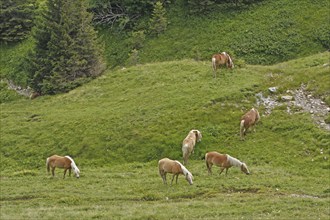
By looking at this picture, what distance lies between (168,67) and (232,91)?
Result: 407 inches

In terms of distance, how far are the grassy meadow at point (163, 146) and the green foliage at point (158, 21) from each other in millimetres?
15765

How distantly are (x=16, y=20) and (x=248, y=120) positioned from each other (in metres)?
49.0

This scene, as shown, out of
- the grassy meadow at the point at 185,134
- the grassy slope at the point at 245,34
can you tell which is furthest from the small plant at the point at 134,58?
the grassy slope at the point at 245,34

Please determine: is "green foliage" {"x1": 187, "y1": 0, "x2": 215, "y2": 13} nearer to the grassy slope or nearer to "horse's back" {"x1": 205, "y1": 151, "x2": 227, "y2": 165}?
the grassy slope

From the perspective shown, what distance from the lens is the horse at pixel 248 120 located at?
32406 mm

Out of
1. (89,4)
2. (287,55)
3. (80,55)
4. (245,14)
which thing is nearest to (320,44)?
(287,55)

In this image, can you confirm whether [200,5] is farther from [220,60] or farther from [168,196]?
[168,196]

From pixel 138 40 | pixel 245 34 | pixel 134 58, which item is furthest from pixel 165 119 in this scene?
pixel 138 40

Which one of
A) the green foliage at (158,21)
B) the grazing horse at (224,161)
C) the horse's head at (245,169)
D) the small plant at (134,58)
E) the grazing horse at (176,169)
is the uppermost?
the grazing horse at (176,169)

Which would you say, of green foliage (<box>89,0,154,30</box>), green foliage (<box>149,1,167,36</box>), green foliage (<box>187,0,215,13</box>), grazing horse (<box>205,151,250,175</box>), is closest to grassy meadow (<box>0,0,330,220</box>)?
grazing horse (<box>205,151,250,175</box>)

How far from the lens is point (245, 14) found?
61.2m

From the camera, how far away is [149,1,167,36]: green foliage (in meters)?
62.3

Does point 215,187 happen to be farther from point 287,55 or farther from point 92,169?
point 287,55

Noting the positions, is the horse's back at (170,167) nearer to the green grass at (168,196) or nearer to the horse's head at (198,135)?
the green grass at (168,196)
